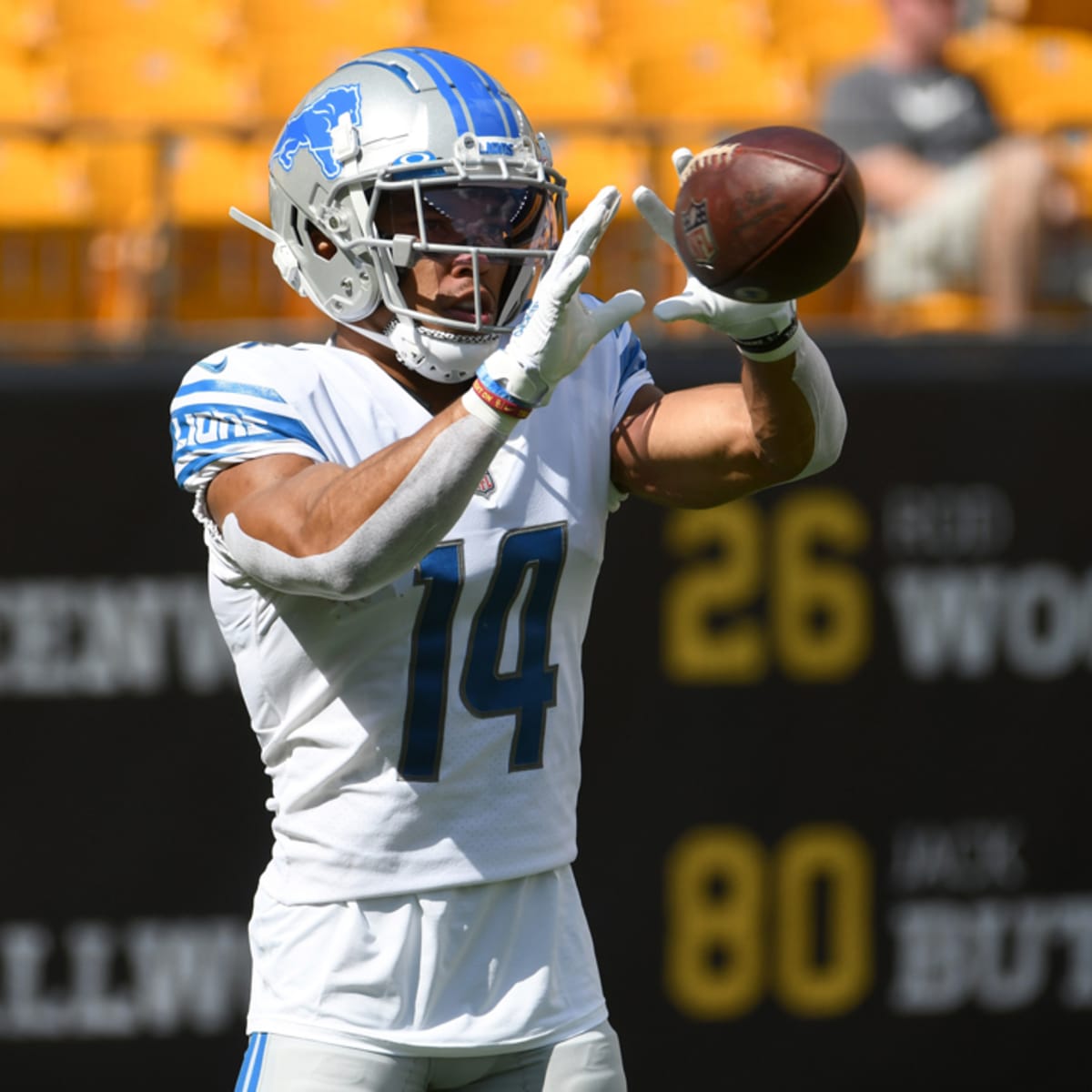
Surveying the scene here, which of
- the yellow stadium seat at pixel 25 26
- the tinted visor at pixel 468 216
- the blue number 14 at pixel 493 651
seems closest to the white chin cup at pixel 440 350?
the tinted visor at pixel 468 216

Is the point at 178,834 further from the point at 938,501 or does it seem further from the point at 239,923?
the point at 938,501

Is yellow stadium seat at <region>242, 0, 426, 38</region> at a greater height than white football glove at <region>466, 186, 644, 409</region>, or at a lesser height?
greater

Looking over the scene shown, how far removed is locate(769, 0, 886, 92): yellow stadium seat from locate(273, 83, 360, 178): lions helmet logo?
14.6 feet

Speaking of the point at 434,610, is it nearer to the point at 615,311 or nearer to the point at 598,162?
the point at 615,311

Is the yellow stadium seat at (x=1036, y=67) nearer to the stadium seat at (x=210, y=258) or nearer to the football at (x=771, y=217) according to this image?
the stadium seat at (x=210, y=258)

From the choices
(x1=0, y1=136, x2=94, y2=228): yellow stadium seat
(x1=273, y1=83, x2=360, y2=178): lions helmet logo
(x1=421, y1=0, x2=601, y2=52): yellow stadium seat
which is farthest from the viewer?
(x1=421, y1=0, x2=601, y2=52): yellow stadium seat

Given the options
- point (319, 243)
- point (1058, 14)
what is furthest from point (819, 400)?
point (1058, 14)

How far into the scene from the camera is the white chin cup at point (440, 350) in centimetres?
271

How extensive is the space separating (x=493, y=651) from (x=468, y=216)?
1.93 feet

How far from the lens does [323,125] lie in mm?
2822

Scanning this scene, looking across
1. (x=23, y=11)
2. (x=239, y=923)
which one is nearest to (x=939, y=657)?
(x=239, y=923)

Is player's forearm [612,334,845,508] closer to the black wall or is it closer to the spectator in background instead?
the black wall

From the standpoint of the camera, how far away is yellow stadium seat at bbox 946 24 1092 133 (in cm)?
690

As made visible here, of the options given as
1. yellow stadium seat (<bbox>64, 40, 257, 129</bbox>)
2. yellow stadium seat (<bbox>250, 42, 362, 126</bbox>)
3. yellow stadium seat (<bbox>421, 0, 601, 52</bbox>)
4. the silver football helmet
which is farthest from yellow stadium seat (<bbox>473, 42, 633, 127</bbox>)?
the silver football helmet
